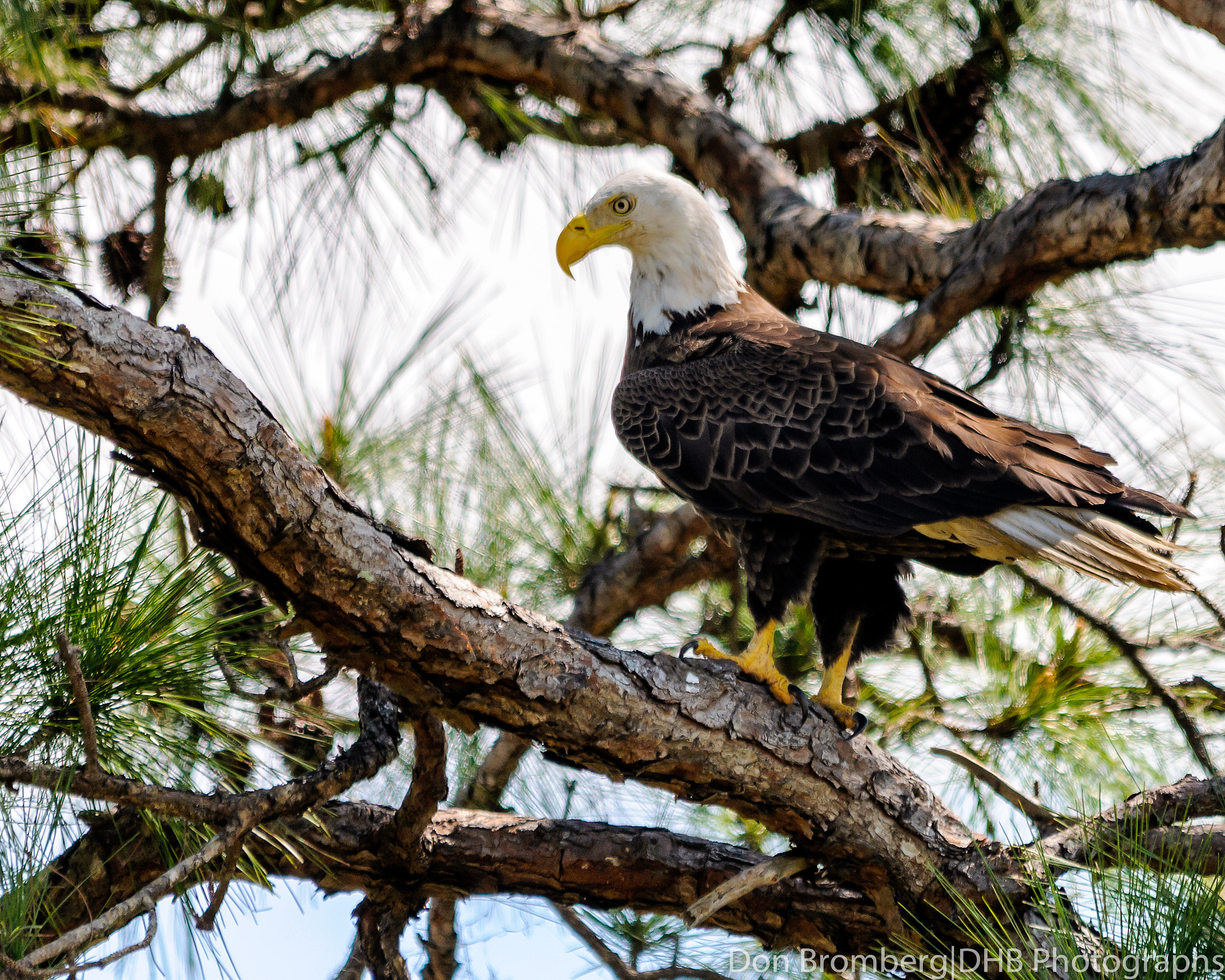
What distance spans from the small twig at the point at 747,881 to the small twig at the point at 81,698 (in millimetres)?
1146

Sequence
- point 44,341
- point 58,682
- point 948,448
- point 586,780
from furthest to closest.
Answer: point 586,780 → point 948,448 → point 58,682 → point 44,341

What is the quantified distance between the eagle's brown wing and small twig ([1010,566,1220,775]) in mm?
424

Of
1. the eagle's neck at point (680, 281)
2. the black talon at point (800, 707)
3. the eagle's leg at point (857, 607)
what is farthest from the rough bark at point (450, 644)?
the eagle's neck at point (680, 281)

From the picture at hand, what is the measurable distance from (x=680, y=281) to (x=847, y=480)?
104 centimetres

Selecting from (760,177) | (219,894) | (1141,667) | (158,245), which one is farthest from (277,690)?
(760,177)

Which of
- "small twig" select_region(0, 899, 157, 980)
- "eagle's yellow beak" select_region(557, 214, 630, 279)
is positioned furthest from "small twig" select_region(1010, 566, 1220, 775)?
"small twig" select_region(0, 899, 157, 980)

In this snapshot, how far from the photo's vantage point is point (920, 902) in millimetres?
2553

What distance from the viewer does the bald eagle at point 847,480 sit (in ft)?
8.93

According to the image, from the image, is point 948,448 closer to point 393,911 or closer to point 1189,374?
point 1189,374

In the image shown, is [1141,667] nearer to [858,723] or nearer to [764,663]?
[858,723]

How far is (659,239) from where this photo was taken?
3.63 m

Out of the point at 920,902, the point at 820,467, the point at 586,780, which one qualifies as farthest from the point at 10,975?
the point at 586,780

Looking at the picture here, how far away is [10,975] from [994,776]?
6.28 ft

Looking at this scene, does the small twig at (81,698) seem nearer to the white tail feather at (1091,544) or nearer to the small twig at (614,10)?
the white tail feather at (1091,544)
